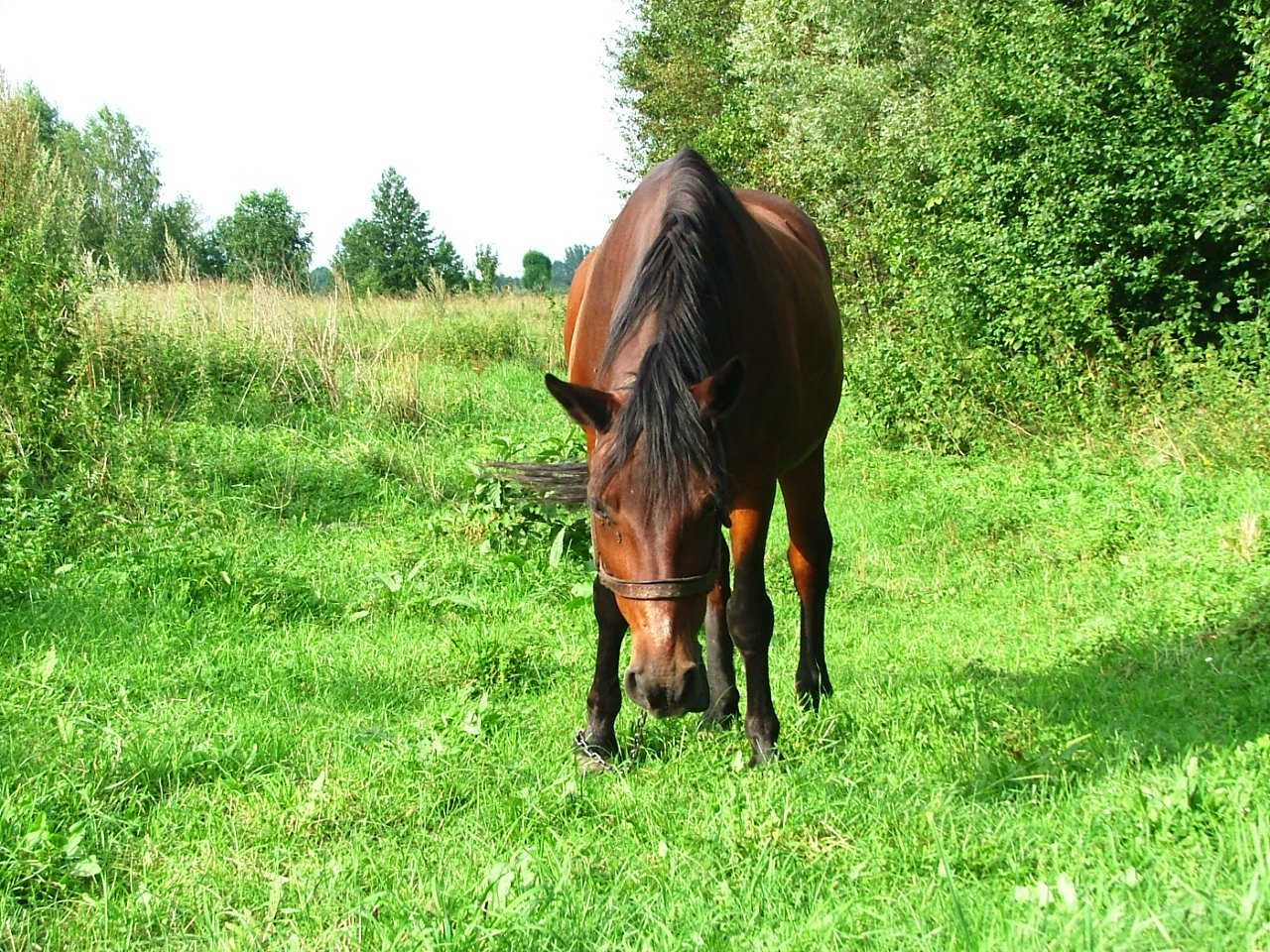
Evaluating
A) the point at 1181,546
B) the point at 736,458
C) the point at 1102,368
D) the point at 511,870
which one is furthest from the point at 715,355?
the point at 1102,368

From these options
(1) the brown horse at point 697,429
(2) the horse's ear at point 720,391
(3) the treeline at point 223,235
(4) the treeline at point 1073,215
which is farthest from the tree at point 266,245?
(2) the horse's ear at point 720,391

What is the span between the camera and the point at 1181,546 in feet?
19.7

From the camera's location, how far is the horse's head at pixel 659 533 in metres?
2.86

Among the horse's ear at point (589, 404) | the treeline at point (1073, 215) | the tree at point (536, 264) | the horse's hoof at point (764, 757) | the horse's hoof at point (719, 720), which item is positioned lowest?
the horse's hoof at point (719, 720)

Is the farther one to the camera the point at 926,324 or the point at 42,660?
the point at 926,324

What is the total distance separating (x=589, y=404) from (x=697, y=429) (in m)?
0.34

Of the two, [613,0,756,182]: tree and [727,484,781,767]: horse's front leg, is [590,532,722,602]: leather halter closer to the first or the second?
[727,484,781,767]: horse's front leg

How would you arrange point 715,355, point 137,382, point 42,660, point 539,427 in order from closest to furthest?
point 715,355 < point 42,660 < point 137,382 < point 539,427

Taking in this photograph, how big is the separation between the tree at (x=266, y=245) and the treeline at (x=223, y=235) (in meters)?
0.03

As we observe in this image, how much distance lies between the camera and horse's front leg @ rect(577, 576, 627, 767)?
13.0 feet

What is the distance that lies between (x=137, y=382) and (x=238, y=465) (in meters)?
1.65

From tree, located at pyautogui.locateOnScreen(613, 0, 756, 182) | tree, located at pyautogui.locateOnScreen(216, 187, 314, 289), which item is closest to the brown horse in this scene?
tree, located at pyautogui.locateOnScreen(216, 187, 314, 289)

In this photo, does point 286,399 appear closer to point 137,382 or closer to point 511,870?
point 137,382

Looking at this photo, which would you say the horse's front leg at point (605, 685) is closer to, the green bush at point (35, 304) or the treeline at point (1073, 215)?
the green bush at point (35, 304)
